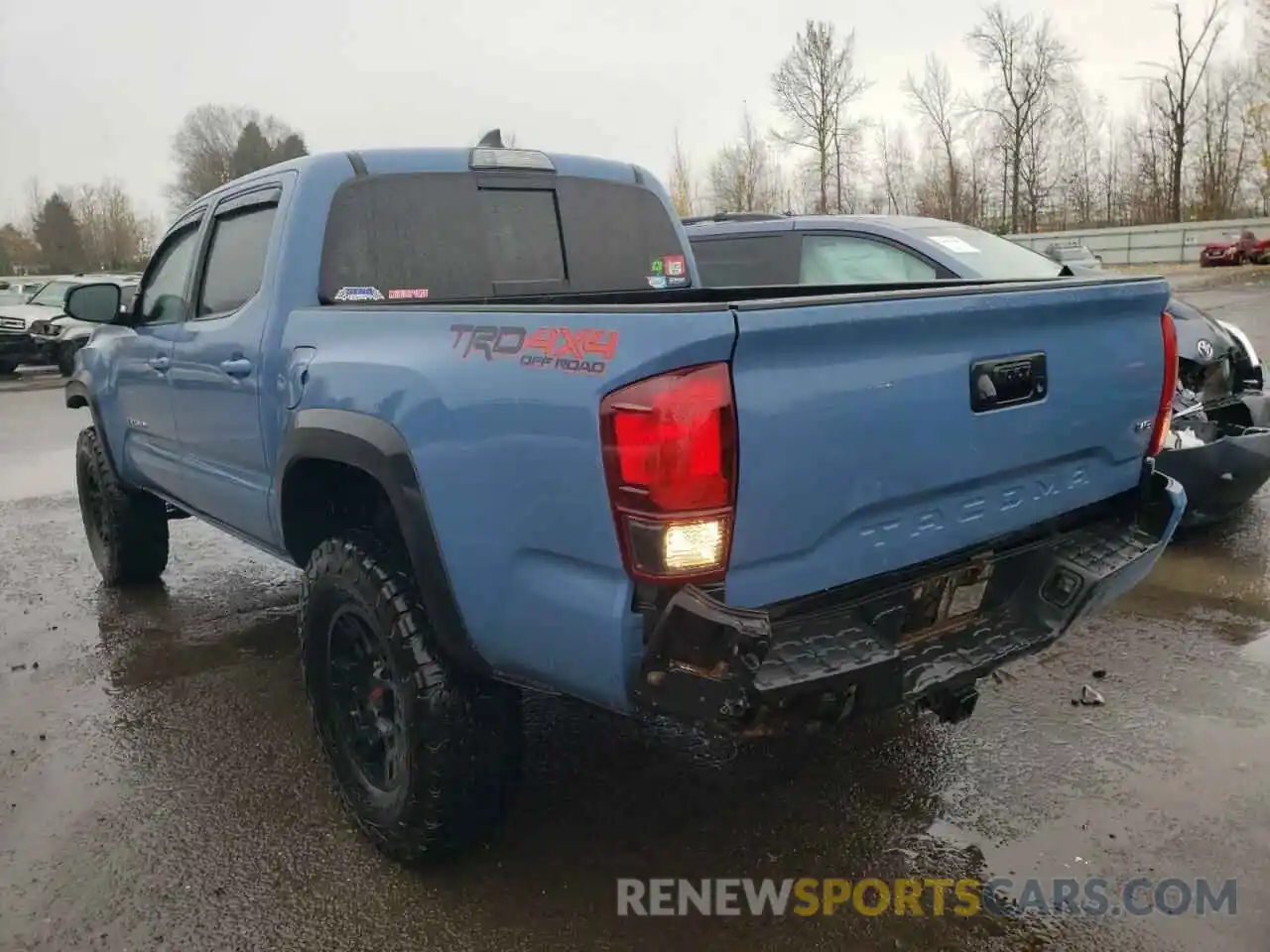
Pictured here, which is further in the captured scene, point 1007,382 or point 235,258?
point 235,258

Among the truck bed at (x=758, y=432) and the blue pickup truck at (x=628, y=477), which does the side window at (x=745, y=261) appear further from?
the truck bed at (x=758, y=432)

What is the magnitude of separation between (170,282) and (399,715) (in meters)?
2.94

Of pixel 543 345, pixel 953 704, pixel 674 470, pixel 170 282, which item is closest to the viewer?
pixel 674 470

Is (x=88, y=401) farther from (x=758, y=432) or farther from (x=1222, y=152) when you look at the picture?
(x=1222, y=152)

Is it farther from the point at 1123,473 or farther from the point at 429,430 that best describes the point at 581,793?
the point at 1123,473

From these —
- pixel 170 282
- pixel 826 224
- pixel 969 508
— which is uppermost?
pixel 826 224

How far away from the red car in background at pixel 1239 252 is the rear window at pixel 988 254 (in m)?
35.5

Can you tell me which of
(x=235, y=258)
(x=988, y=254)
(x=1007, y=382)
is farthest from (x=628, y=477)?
(x=988, y=254)

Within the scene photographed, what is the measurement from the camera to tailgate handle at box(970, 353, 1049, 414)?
2414 mm

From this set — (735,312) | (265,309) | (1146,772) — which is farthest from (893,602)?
(265,309)

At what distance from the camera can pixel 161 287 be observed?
479 centimetres

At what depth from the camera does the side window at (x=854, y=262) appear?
A: 19.5 feet

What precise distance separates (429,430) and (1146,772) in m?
2.50

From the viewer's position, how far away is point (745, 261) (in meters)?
6.73
